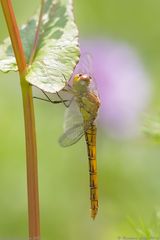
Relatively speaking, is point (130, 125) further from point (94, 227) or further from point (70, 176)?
point (94, 227)

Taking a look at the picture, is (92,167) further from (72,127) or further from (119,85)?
(119,85)

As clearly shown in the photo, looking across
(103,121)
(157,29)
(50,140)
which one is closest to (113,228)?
(50,140)

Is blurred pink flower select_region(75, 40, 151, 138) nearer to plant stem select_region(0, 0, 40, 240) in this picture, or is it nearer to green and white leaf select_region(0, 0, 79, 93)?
green and white leaf select_region(0, 0, 79, 93)

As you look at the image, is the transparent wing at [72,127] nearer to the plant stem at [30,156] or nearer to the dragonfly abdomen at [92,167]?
the dragonfly abdomen at [92,167]

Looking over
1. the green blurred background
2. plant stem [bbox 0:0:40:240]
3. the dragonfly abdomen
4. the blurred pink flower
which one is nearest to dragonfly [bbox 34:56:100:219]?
the dragonfly abdomen

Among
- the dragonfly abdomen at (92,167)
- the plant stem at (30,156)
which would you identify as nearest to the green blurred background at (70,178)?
the dragonfly abdomen at (92,167)

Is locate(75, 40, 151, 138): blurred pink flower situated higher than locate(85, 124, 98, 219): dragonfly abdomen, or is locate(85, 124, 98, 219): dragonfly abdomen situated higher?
locate(85, 124, 98, 219): dragonfly abdomen
